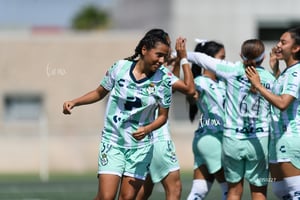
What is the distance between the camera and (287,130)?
1049 cm

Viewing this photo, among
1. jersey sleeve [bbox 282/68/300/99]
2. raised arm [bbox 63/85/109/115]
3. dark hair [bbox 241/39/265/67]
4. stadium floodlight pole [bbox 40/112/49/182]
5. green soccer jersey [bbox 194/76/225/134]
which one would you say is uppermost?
dark hair [bbox 241/39/265/67]

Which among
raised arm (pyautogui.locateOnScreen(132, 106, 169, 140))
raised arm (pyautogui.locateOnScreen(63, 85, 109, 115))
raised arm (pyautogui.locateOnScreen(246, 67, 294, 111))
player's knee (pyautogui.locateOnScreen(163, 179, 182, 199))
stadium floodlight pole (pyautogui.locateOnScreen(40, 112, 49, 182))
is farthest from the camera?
stadium floodlight pole (pyautogui.locateOnScreen(40, 112, 49, 182))

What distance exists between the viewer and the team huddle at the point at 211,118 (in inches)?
413

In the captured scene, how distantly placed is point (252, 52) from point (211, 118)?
149cm

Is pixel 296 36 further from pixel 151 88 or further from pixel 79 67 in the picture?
pixel 79 67

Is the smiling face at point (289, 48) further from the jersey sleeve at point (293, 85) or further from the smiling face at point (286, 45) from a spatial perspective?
the jersey sleeve at point (293, 85)

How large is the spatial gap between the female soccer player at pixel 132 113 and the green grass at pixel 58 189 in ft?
18.3

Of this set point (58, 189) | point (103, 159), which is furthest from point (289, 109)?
point (58, 189)

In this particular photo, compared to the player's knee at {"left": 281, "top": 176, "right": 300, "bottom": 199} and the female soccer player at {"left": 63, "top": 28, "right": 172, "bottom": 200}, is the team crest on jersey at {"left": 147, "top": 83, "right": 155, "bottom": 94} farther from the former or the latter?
the player's knee at {"left": 281, "top": 176, "right": 300, "bottom": 199}

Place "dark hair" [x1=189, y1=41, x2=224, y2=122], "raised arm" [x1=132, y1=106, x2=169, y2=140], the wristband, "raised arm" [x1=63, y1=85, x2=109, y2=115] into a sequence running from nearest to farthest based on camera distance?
"raised arm" [x1=132, y1=106, x2=169, y2=140] → "raised arm" [x1=63, y1=85, x2=109, y2=115] → the wristband → "dark hair" [x1=189, y1=41, x2=224, y2=122]

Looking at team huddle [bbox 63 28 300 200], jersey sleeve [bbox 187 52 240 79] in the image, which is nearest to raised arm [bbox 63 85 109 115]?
team huddle [bbox 63 28 300 200]

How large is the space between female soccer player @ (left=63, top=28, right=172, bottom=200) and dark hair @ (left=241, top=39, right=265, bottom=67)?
87 cm

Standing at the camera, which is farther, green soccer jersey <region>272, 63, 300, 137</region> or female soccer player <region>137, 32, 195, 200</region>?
female soccer player <region>137, 32, 195, 200</region>

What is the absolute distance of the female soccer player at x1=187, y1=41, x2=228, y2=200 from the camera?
484 inches
